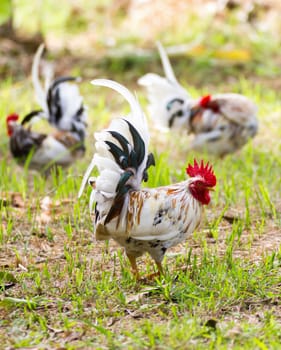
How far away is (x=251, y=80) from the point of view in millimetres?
10328

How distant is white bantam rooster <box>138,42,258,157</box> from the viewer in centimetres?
757

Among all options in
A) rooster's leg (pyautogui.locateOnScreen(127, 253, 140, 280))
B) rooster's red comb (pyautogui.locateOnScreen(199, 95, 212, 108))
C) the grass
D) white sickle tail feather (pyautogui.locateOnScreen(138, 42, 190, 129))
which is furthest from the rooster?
rooster's leg (pyautogui.locateOnScreen(127, 253, 140, 280))

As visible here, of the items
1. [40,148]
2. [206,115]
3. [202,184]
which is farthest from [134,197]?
[206,115]

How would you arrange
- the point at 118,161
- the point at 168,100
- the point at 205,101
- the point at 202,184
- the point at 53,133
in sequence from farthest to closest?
the point at 168,100, the point at 205,101, the point at 53,133, the point at 202,184, the point at 118,161

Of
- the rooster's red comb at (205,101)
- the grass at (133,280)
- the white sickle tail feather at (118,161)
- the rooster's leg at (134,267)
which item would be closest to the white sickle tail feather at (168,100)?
the rooster's red comb at (205,101)

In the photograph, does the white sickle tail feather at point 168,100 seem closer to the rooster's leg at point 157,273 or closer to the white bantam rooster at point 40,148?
the white bantam rooster at point 40,148

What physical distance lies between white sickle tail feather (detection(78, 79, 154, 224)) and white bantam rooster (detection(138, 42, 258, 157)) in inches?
130

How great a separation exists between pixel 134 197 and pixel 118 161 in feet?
0.75

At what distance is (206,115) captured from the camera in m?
7.66

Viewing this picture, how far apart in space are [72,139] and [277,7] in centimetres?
718

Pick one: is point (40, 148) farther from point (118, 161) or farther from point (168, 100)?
point (118, 161)

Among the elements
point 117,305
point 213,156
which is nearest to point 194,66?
point 213,156

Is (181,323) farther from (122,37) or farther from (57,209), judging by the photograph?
(122,37)

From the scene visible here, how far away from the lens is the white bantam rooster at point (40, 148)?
23.5ft
